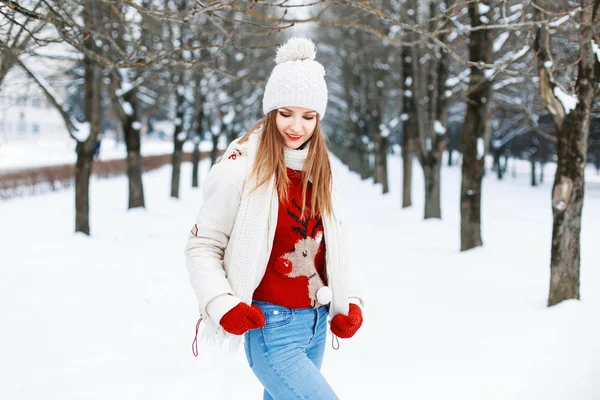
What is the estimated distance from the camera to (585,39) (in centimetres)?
487

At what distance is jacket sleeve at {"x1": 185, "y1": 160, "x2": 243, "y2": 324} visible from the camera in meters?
2.00

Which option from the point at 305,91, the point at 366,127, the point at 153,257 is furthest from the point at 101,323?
the point at 366,127

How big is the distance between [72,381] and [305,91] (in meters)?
2.94

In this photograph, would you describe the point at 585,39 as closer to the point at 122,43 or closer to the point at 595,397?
the point at 595,397

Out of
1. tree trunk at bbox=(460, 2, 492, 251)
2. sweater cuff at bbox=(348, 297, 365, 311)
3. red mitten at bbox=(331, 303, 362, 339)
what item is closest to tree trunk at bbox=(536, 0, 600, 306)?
tree trunk at bbox=(460, 2, 492, 251)

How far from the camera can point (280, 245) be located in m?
2.11

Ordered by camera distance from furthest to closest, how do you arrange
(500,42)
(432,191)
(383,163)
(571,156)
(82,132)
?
(383,163) < (432,191) < (82,132) < (500,42) < (571,156)

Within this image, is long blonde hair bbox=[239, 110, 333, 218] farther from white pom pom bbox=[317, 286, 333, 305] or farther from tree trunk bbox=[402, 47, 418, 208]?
tree trunk bbox=[402, 47, 418, 208]

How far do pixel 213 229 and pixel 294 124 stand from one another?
0.52m

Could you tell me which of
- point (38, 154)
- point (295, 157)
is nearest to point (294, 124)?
point (295, 157)

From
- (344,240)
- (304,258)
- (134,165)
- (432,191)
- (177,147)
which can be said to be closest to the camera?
(304,258)

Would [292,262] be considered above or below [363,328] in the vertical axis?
above

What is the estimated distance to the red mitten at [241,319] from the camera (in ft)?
6.23

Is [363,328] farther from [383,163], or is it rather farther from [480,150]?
[383,163]
